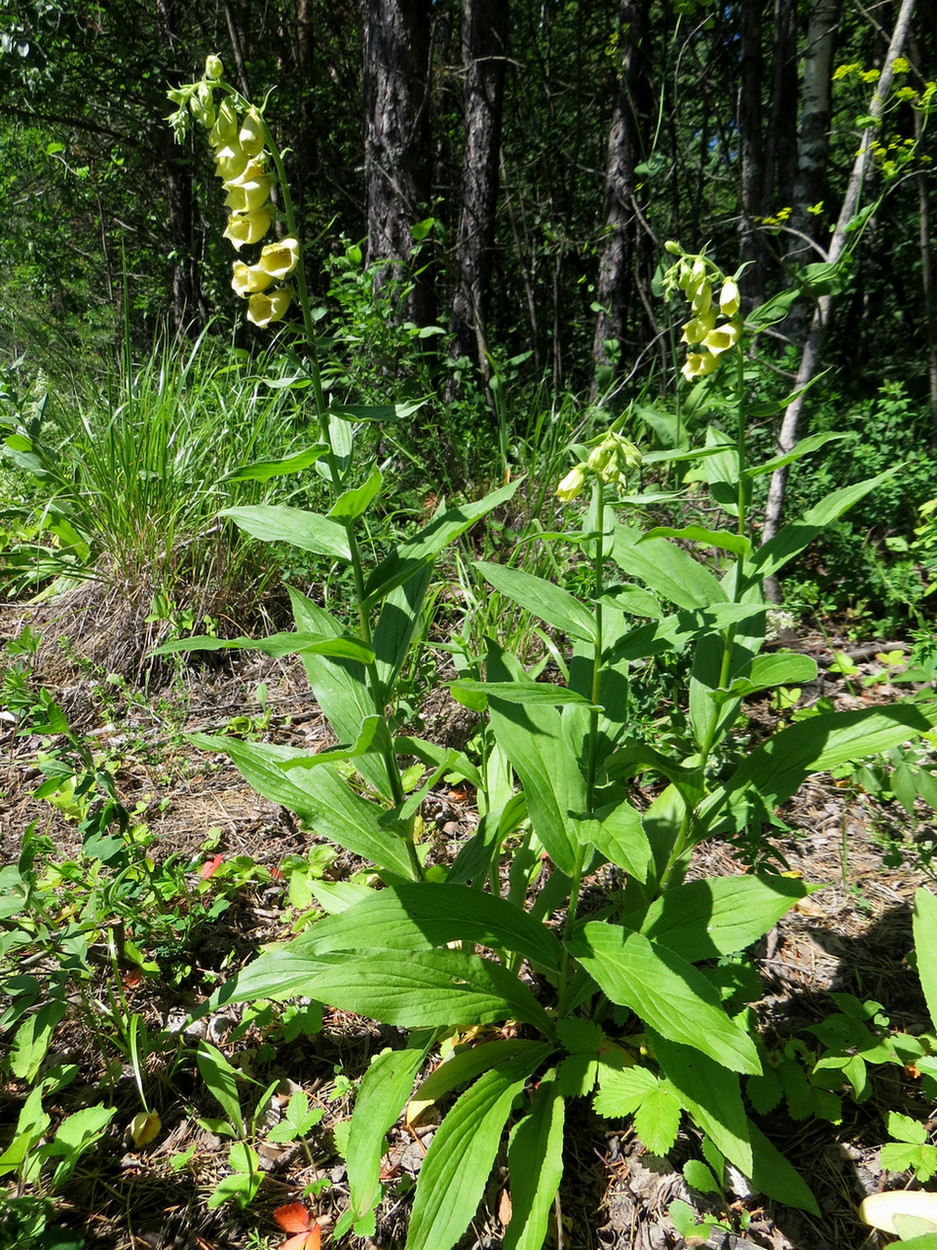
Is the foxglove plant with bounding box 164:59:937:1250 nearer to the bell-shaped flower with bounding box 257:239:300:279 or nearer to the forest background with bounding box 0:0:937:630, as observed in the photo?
the bell-shaped flower with bounding box 257:239:300:279

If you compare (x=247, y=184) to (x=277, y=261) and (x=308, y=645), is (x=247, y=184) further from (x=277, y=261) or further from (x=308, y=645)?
(x=308, y=645)

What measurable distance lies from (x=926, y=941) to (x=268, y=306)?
66.0 inches

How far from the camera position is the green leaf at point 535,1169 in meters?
1.12

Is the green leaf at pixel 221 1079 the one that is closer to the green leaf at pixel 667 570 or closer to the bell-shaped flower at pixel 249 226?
the green leaf at pixel 667 570

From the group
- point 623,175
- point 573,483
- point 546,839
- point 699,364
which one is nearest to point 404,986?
point 546,839

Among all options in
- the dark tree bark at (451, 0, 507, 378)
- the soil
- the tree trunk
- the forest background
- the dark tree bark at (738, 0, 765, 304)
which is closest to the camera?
the soil

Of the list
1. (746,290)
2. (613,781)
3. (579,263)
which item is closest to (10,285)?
(579,263)

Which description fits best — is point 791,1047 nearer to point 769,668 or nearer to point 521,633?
point 769,668

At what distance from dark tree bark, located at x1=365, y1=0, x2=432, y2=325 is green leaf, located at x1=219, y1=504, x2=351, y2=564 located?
9.40 feet

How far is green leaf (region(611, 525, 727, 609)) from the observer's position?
58.3 inches

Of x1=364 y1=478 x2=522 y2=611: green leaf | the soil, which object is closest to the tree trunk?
the soil

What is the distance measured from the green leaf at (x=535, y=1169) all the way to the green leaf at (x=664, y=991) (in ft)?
1.04

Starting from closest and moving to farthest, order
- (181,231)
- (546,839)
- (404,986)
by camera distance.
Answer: (404,986) → (546,839) → (181,231)

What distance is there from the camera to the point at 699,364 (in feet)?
4.76
